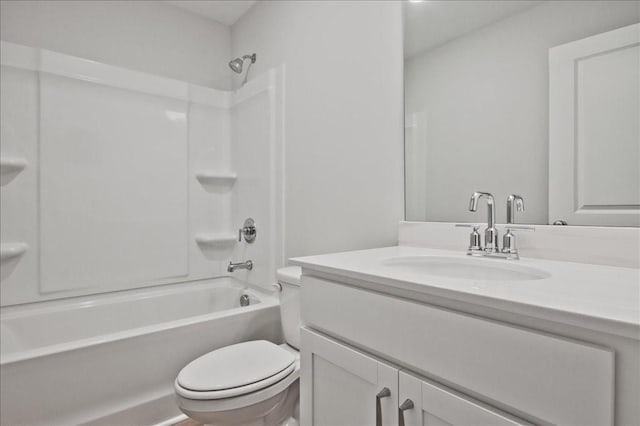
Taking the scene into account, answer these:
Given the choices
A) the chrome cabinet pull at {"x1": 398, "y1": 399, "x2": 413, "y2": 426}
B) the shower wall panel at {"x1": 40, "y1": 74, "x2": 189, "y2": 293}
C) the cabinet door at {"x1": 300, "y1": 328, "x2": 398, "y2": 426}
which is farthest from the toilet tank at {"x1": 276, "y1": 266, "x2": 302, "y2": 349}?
the shower wall panel at {"x1": 40, "y1": 74, "x2": 189, "y2": 293}

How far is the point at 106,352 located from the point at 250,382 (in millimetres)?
656

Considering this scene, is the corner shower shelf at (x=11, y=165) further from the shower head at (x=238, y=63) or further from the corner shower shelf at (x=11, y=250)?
the shower head at (x=238, y=63)

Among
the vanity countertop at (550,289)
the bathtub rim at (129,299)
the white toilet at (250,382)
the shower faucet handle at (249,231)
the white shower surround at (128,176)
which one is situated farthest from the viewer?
the shower faucet handle at (249,231)

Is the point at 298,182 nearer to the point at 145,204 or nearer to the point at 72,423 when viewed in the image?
the point at 145,204

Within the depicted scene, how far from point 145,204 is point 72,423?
1252 mm

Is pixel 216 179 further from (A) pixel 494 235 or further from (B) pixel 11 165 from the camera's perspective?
(A) pixel 494 235

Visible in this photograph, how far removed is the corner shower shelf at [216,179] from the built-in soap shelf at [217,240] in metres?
0.37

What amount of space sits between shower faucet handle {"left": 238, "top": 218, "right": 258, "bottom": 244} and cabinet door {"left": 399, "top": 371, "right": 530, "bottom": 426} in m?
1.64

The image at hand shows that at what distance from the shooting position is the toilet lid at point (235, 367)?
126cm

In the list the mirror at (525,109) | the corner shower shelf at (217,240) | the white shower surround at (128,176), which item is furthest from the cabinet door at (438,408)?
the corner shower shelf at (217,240)

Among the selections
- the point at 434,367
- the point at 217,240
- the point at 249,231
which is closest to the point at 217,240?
the point at 217,240

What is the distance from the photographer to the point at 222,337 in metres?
1.75

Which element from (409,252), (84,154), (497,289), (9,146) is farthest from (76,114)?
(497,289)

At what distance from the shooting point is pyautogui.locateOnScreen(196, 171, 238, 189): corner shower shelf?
8.09 feet
